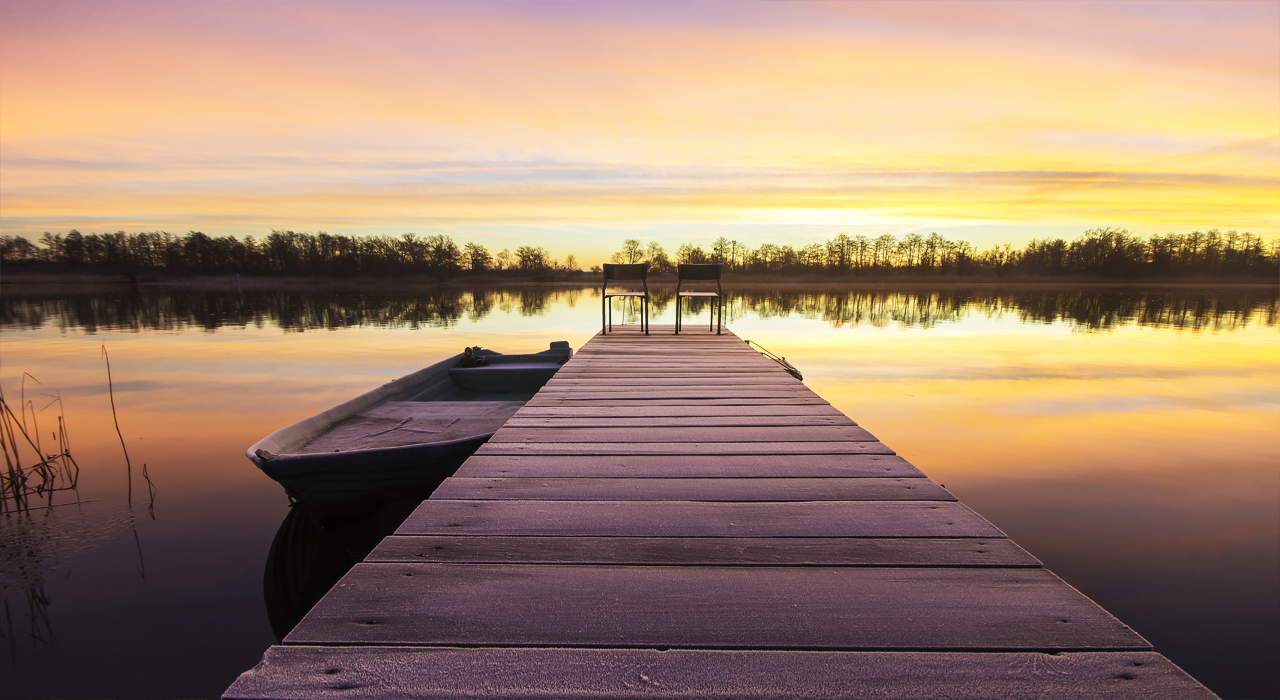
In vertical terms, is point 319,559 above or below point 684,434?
below

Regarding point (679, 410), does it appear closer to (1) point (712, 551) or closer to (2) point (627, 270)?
(1) point (712, 551)

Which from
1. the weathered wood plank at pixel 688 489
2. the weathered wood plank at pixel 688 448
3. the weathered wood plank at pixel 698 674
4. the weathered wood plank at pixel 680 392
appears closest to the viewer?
the weathered wood plank at pixel 698 674

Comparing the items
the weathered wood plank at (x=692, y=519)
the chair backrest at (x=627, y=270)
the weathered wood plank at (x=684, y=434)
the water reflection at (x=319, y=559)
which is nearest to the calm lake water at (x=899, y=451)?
the water reflection at (x=319, y=559)

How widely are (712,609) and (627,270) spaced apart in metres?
7.04

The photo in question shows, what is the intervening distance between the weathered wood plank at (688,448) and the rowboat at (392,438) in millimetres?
1106

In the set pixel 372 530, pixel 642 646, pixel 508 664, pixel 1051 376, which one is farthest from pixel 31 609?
pixel 1051 376

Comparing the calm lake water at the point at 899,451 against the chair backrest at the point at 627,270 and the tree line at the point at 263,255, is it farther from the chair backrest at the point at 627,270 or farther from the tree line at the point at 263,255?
the tree line at the point at 263,255

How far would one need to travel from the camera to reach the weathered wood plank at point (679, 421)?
3.25m

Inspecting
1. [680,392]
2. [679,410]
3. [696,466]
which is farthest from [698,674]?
[680,392]

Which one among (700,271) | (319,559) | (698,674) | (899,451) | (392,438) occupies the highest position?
(700,271)

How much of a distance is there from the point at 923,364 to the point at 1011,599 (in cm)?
1130

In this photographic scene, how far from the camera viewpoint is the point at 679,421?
3340mm

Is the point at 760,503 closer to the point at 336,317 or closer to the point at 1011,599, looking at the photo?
the point at 1011,599

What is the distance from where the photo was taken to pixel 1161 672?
1.11 meters
